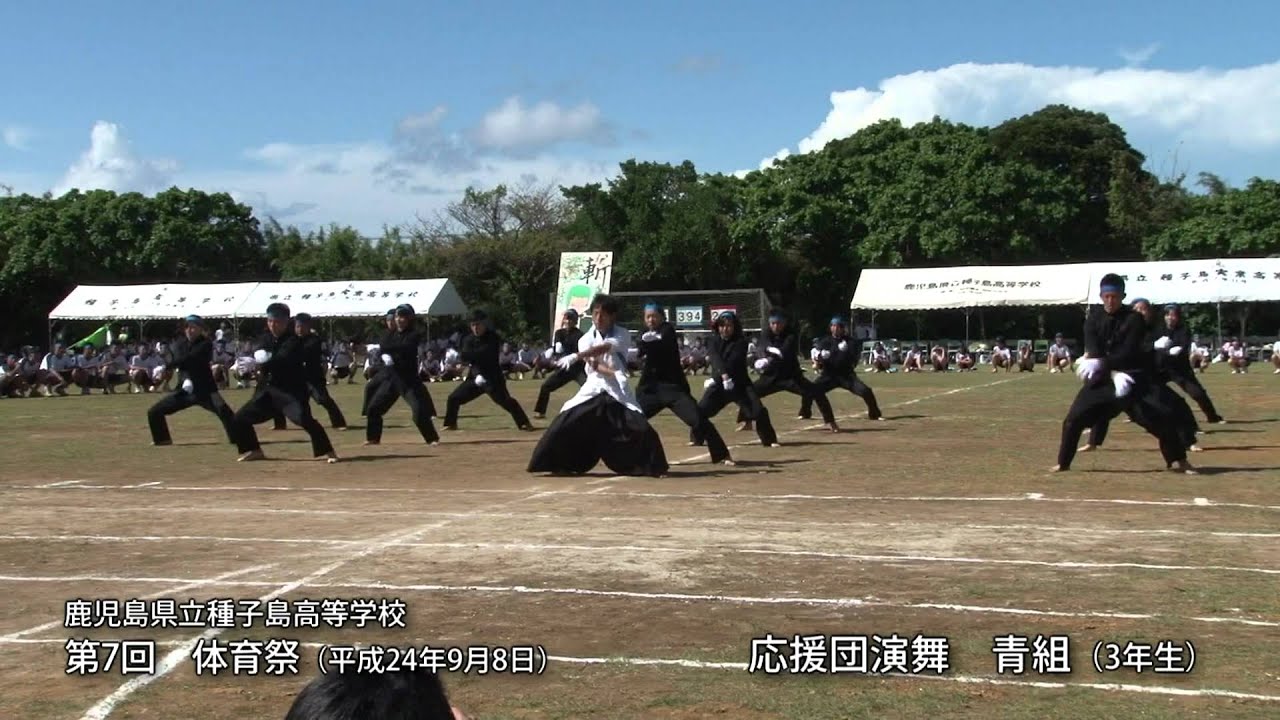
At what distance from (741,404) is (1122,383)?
5.42 m

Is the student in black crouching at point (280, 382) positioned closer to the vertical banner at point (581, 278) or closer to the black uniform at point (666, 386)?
the black uniform at point (666, 386)

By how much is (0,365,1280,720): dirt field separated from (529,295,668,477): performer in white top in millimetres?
371

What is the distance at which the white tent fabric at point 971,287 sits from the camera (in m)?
46.0

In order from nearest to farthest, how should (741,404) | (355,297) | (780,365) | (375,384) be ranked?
(741,404) < (780,365) < (375,384) < (355,297)

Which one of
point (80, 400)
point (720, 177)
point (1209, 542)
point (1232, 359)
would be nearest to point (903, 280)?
point (1232, 359)

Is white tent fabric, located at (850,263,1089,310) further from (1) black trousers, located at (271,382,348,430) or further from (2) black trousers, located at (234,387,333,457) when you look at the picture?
(2) black trousers, located at (234,387,333,457)

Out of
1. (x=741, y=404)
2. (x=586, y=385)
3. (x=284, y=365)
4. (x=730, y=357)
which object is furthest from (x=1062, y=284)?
(x=586, y=385)

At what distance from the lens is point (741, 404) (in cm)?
1791

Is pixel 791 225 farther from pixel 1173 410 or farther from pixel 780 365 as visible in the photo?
pixel 1173 410

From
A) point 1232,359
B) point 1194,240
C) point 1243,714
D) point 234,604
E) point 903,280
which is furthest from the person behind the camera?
point 1194,240

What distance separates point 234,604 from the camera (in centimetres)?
798

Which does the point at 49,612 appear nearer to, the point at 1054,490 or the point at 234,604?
the point at 234,604

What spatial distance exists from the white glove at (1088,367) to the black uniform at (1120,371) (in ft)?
0.12

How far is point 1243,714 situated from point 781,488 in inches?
322
